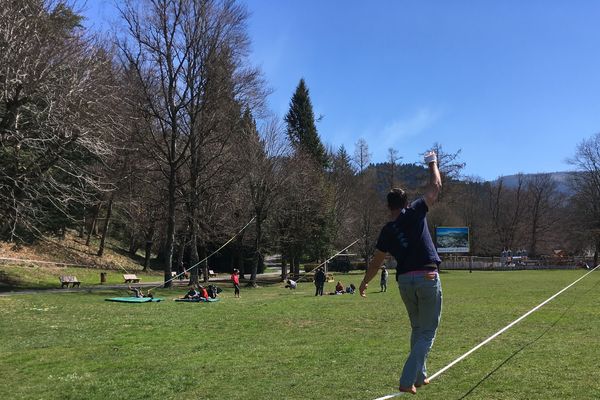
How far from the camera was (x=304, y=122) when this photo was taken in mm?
71125

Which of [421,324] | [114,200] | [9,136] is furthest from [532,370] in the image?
[114,200]

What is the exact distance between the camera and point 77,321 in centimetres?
1719

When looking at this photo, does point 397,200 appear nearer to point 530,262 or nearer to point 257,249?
point 257,249

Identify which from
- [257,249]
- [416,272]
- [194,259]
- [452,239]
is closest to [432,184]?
[416,272]

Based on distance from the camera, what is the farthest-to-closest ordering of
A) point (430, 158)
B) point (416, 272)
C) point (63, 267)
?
point (63, 267)
point (430, 158)
point (416, 272)

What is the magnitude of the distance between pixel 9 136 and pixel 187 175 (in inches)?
941

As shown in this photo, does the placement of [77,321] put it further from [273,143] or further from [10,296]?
[273,143]

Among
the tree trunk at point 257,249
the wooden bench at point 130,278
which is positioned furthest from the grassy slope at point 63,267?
the tree trunk at point 257,249

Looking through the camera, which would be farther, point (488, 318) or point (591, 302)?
point (591, 302)

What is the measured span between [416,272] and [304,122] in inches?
2610

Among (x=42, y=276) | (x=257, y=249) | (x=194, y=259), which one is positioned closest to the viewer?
(x=42, y=276)

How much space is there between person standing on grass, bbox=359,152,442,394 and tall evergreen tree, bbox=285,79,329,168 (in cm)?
6149

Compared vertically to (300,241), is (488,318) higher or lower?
lower

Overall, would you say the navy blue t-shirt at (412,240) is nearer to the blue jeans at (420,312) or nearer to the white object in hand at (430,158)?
the blue jeans at (420,312)
